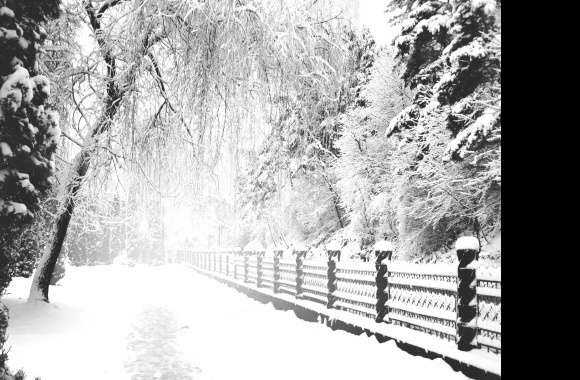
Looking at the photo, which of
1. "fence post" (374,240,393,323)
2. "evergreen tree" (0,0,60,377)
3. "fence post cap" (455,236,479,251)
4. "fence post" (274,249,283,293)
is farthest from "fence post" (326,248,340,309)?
"evergreen tree" (0,0,60,377)

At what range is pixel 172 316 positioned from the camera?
9914mm

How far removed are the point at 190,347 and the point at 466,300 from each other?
409 cm

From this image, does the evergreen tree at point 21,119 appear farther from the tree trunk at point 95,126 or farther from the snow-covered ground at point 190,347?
the snow-covered ground at point 190,347

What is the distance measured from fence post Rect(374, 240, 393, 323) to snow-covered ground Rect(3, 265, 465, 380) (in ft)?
1.41

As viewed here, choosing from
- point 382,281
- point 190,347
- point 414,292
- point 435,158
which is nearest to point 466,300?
point 414,292

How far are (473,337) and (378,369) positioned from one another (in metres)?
1.21

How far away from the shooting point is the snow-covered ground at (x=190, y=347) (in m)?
5.22

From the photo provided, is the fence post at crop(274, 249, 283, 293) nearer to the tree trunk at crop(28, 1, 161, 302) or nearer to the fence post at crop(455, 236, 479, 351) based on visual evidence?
the tree trunk at crop(28, 1, 161, 302)

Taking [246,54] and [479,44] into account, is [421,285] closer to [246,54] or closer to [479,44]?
[246,54]

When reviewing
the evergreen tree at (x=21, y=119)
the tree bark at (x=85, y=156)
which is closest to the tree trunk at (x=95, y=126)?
the tree bark at (x=85, y=156)

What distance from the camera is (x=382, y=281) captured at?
7012mm
